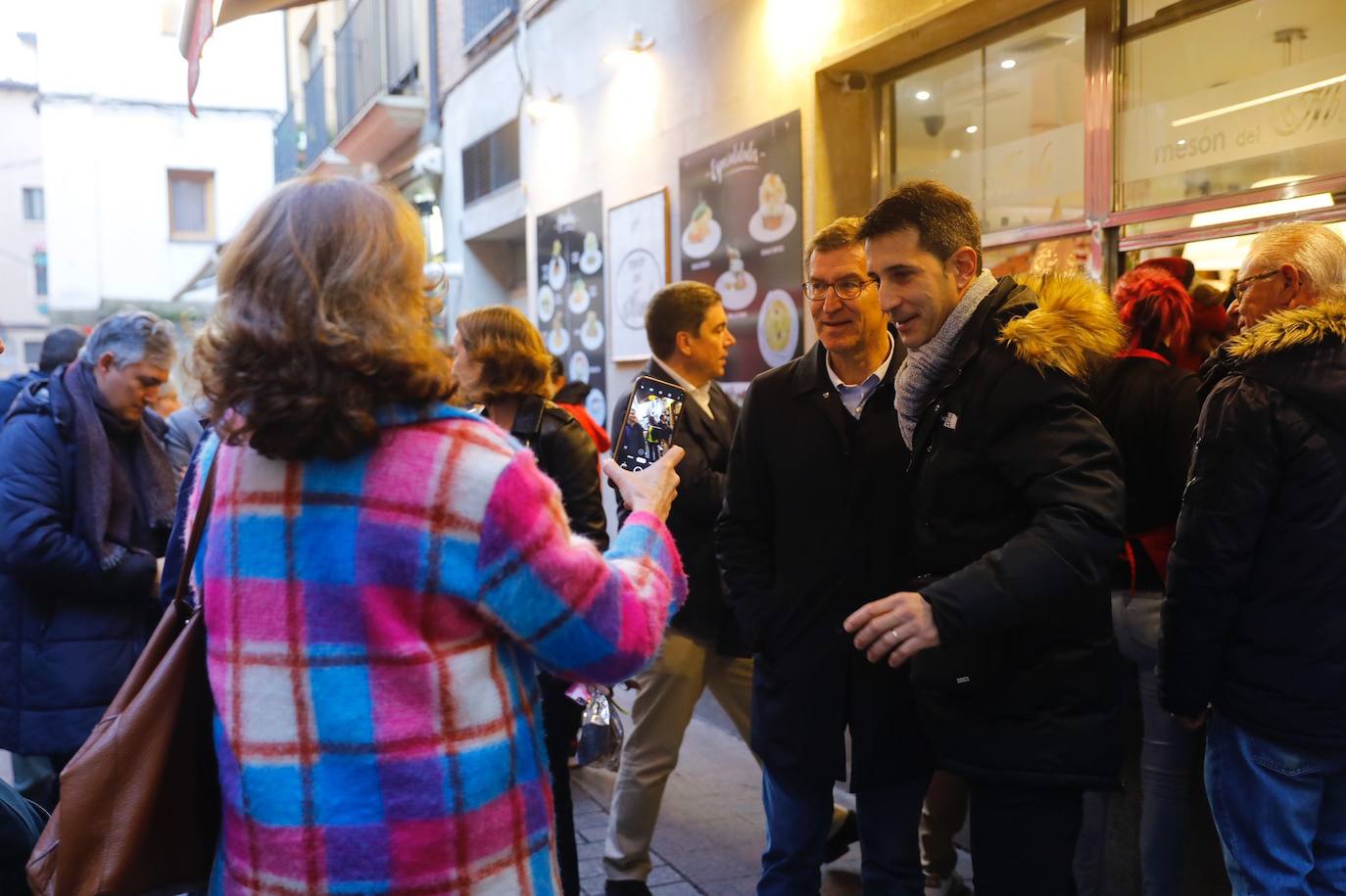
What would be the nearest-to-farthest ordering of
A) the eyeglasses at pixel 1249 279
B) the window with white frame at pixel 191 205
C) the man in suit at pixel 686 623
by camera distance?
1. the eyeglasses at pixel 1249 279
2. the man in suit at pixel 686 623
3. the window with white frame at pixel 191 205

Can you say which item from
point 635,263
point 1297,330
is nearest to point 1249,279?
point 1297,330

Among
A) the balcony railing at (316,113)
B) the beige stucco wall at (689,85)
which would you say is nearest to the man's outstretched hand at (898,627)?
the beige stucco wall at (689,85)

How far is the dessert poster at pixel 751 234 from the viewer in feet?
20.6

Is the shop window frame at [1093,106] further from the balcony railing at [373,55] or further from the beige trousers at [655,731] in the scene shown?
the balcony railing at [373,55]

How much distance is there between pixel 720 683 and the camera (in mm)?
4523

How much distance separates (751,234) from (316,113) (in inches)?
553

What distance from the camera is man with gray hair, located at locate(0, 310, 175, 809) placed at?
3.65 m

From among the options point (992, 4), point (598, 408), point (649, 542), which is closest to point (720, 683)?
point (649, 542)

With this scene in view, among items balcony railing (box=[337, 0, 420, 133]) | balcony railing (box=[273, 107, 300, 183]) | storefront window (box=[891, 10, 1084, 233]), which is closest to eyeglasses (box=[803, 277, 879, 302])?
storefront window (box=[891, 10, 1084, 233])

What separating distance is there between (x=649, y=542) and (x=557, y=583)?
30cm

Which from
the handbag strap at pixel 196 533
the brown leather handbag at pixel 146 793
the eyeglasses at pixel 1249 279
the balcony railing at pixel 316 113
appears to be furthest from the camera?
the balcony railing at pixel 316 113

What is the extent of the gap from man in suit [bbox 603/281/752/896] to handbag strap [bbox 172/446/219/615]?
223 cm

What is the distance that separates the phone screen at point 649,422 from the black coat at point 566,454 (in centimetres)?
13

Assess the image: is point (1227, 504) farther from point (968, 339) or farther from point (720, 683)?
point (720, 683)
